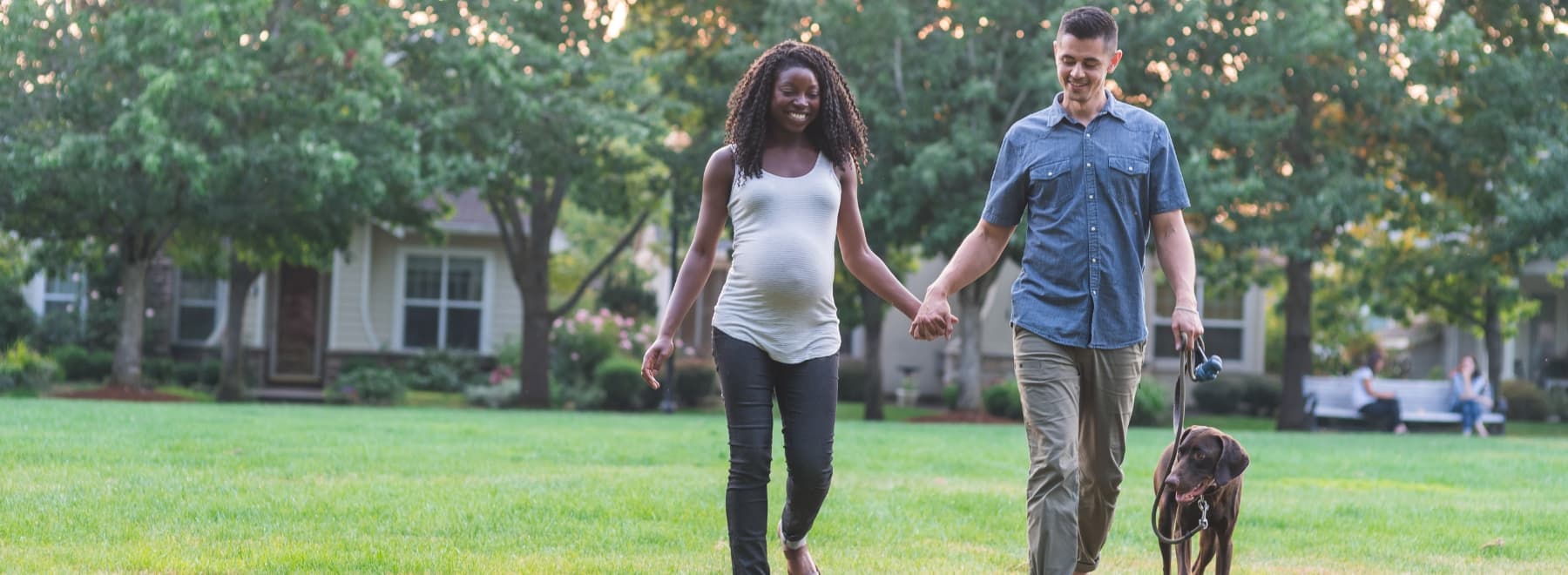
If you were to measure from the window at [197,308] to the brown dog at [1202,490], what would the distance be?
84.5 feet

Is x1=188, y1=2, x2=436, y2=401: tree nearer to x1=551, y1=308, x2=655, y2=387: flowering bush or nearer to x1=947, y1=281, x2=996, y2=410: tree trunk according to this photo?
x1=551, y1=308, x2=655, y2=387: flowering bush

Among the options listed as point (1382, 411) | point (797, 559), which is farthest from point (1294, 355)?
point (797, 559)

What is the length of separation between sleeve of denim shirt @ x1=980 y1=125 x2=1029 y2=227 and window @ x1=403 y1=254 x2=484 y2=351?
24.1 m

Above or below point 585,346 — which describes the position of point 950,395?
below

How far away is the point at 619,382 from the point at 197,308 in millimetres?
A: 8968

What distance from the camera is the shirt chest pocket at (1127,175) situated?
499cm

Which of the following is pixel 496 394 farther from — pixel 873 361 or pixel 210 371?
pixel 873 361

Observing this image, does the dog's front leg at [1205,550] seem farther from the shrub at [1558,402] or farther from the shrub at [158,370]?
the shrub at [1558,402]

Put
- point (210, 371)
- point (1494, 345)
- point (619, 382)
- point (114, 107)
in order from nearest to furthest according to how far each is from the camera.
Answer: point (114, 107) → point (619, 382) → point (1494, 345) → point (210, 371)

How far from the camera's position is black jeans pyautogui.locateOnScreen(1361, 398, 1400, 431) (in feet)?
77.7

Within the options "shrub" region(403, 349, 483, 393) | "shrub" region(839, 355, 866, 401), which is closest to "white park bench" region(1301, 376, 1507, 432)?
"shrub" region(839, 355, 866, 401)

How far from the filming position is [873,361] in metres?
24.3

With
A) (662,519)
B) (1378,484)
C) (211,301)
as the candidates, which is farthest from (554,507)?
(211,301)

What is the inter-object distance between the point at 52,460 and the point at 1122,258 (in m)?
6.88
